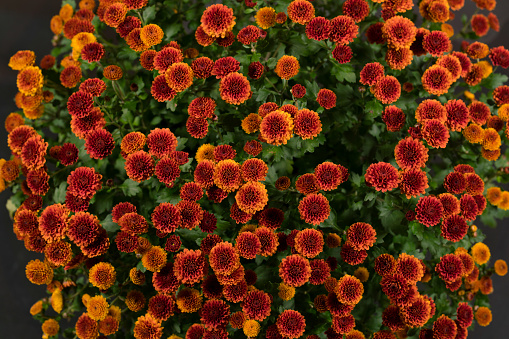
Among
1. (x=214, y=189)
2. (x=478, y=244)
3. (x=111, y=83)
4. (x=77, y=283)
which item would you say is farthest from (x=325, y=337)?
(x=111, y=83)

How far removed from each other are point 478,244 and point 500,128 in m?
0.47

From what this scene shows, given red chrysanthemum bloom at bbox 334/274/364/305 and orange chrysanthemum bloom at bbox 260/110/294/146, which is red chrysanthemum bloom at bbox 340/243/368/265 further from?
orange chrysanthemum bloom at bbox 260/110/294/146

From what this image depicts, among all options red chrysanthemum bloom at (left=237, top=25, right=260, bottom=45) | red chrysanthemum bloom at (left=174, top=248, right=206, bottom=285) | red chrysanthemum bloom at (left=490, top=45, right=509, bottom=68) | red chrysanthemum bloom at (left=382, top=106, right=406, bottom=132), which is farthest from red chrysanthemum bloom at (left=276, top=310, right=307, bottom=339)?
red chrysanthemum bloom at (left=490, top=45, right=509, bottom=68)

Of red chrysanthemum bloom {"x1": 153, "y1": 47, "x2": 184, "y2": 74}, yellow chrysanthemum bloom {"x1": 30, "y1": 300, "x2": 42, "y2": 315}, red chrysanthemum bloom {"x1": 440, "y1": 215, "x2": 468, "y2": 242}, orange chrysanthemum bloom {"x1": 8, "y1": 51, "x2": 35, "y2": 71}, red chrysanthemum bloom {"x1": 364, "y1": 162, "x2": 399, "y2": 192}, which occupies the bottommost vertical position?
yellow chrysanthemum bloom {"x1": 30, "y1": 300, "x2": 42, "y2": 315}

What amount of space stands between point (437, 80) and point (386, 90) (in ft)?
0.66

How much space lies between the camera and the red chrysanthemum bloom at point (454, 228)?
1223 mm

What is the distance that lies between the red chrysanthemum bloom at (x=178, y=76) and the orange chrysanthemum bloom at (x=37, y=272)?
31.7 inches

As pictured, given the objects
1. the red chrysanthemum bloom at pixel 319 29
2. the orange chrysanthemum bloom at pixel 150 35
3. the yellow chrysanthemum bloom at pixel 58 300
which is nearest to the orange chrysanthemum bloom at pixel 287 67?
the red chrysanthemum bloom at pixel 319 29

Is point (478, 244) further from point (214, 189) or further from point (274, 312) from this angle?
point (214, 189)

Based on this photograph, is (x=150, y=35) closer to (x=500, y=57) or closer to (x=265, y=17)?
(x=265, y=17)

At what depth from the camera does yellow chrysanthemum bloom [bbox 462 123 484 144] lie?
142 centimetres

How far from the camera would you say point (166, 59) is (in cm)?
129

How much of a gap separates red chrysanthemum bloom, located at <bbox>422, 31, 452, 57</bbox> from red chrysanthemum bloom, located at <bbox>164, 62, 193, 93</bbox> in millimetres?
837

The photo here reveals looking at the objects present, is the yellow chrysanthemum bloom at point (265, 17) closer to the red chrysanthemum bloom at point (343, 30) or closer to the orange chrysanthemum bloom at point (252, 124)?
the red chrysanthemum bloom at point (343, 30)
